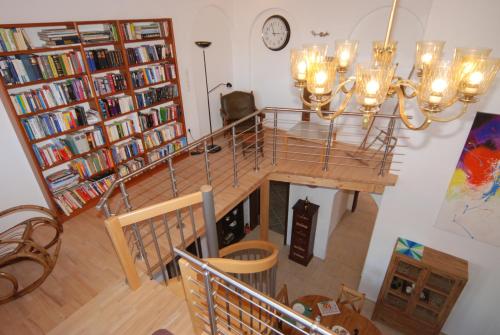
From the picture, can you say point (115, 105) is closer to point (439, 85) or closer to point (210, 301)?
point (210, 301)

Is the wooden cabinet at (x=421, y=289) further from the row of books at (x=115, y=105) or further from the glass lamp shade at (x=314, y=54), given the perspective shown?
the row of books at (x=115, y=105)

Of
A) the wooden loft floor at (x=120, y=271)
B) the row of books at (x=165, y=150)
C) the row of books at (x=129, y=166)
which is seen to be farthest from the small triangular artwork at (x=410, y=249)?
the row of books at (x=129, y=166)

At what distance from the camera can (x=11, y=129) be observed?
296cm

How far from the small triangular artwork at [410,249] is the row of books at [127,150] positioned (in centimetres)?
383

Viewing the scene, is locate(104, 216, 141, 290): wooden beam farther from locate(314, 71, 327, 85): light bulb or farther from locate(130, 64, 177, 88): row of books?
locate(130, 64, 177, 88): row of books

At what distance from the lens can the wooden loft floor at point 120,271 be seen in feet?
7.02

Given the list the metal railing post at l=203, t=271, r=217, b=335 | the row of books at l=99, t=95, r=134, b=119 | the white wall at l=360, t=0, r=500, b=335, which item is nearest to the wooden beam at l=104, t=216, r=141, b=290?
the metal railing post at l=203, t=271, r=217, b=335

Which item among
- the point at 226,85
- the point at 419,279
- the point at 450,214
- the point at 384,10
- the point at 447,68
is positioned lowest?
the point at 419,279

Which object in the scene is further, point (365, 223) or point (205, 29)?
point (365, 223)

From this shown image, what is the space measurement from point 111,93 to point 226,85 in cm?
235

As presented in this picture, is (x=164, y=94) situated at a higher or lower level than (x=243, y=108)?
higher

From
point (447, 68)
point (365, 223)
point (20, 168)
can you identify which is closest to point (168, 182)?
point (20, 168)

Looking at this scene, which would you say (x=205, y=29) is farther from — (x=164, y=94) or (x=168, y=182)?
(x=168, y=182)

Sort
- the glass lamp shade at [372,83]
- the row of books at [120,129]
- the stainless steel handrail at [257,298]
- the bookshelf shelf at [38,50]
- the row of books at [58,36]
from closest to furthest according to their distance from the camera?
the stainless steel handrail at [257,298], the glass lamp shade at [372,83], the bookshelf shelf at [38,50], the row of books at [58,36], the row of books at [120,129]
